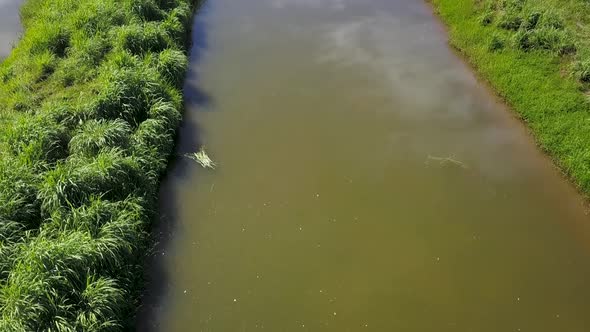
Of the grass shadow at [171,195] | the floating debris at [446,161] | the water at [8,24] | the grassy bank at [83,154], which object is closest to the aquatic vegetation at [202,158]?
the grass shadow at [171,195]

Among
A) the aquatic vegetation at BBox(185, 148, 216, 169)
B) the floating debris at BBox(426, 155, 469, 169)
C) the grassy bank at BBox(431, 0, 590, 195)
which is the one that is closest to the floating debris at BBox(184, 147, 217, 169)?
the aquatic vegetation at BBox(185, 148, 216, 169)

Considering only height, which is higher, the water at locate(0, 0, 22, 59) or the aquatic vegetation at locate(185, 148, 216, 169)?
the water at locate(0, 0, 22, 59)

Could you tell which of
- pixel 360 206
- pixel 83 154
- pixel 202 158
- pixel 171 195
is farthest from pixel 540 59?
pixel 83 154

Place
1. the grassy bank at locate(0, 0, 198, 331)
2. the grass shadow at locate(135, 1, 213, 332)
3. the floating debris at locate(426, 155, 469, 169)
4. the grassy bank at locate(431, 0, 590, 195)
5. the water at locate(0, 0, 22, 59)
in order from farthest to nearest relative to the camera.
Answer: the water at locate(0, 0, 22, 59) < the grassy bank at locate(431, 0, 590, 195) < the floating debris at locate(426, 155, 469, 169) < the grass shadow at locate(135, 1, 213, 332) < the grassy bank at locate(0, 0, 198, 331)

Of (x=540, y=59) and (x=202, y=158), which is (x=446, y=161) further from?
(x=202, y=158)

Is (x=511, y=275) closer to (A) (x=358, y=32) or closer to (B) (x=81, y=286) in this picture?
(B) (x=81, y=286)

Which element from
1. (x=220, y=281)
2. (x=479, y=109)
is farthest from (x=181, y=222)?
(x=479, y=109)

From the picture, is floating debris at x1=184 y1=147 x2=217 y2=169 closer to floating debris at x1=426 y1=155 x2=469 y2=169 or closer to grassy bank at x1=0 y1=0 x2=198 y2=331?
grassy bank at x1=0 y1=0 x2=198 y2=331

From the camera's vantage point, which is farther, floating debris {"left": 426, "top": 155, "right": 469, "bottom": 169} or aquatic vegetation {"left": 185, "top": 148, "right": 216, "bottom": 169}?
floating debris {"left": 426, "top": 155, "right": 469, "bottom": 169}
